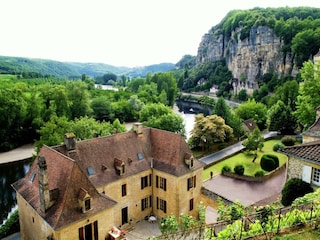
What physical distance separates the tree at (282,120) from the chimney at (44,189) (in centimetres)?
4680

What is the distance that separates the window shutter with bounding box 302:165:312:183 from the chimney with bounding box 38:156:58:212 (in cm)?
1679

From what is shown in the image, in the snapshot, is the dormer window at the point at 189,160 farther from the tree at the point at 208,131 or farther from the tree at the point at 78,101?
the tree at the point at 78,101

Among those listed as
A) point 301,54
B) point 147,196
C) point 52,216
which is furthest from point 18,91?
point 301,54

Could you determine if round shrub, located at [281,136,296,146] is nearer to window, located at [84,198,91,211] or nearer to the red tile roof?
the red tile roof

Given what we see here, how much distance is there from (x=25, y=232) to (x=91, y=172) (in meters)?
6.66

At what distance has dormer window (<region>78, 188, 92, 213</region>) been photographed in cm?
1789

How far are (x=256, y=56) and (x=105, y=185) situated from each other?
11617 cm

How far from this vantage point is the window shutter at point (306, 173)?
1865cm

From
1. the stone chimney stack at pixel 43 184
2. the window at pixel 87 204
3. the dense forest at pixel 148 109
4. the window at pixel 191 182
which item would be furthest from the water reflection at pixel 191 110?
the stone chimney stack at pixel 43 184

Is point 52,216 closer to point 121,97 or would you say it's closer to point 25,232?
point 25,232

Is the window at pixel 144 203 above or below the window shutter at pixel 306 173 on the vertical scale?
below

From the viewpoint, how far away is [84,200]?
17.9 meters

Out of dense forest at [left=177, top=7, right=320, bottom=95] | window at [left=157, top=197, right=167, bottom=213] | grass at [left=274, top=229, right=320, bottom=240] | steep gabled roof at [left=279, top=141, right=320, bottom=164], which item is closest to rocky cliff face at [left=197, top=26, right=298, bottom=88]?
dense forest at [left=177, top=7, right=320, bottom=95]

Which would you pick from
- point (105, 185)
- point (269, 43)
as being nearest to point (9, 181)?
point (105, 185)
